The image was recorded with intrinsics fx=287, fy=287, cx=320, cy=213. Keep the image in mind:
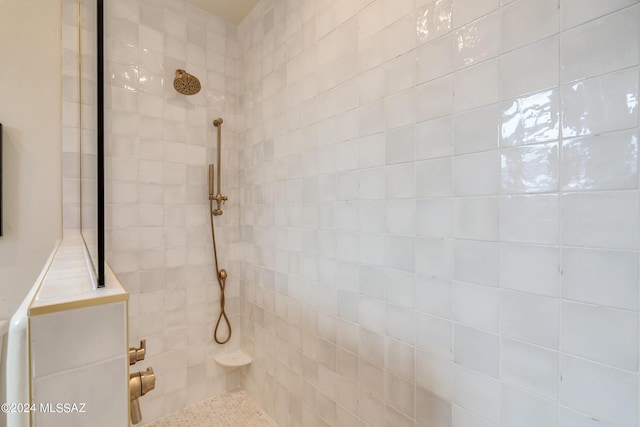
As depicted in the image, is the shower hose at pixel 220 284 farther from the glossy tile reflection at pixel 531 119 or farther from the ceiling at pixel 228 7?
the glossy tile reflection at pixel 531 119

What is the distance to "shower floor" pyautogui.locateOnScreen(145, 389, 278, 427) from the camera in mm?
1713

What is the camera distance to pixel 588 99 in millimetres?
656

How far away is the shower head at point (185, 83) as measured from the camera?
1.75 meters

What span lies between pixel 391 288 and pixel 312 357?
0.65 m

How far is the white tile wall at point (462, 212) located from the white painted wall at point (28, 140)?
1245 mm

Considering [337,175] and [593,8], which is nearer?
[593,8]

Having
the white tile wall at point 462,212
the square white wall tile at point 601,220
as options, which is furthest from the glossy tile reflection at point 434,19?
the square white wall tile at point 601,220

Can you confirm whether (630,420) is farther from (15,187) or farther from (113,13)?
(113,13)

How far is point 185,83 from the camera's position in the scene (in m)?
1.77

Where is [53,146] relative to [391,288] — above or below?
above

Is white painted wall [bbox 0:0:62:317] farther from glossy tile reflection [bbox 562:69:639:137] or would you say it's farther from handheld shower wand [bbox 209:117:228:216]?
glossy tile reflection [bbox 562:69:639:137]

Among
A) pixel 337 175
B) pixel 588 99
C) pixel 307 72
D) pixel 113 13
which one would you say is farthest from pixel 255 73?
pixel 588 99

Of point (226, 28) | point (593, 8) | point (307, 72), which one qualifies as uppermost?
point (226, 28)

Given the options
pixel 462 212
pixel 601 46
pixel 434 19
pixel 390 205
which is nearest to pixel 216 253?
pixel 390 205
